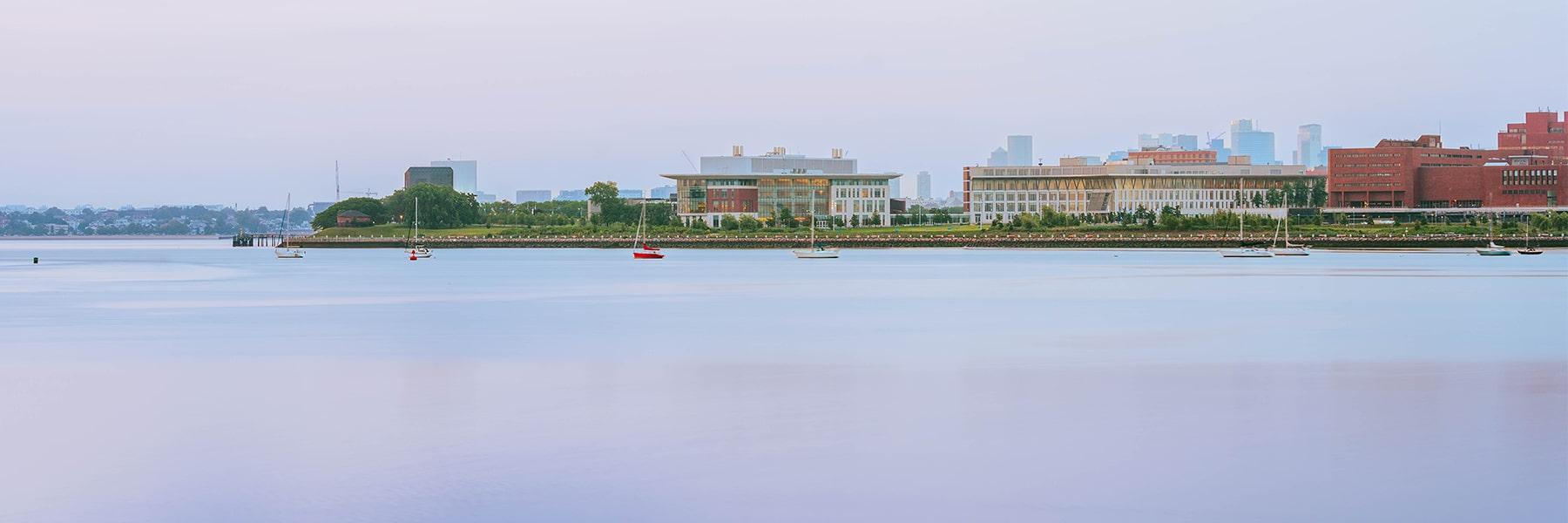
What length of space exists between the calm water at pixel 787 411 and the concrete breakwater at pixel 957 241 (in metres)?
88.7

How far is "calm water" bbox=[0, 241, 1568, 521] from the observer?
16312 mm

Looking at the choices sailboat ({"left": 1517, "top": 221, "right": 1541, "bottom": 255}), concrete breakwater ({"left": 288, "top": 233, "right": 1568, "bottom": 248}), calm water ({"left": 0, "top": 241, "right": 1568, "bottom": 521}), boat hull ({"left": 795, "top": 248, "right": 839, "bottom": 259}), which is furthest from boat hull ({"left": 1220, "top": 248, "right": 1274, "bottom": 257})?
calm water ({"left": 0, "top": 241, "right": 1568, "bottom": 521})

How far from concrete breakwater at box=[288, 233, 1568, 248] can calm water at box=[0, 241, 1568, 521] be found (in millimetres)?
88657

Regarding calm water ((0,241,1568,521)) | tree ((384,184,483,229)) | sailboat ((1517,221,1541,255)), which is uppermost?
tree ((384,184,483,229))

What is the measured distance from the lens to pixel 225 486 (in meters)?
16.9

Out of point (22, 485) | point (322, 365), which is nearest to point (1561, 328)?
point (322, 365)

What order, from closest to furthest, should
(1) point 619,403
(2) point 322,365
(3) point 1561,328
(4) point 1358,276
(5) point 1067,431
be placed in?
(5) point 1067,431, (1) point 619,403, (2) point 322,365, (3) point 1561,328, (4) point 1358,276

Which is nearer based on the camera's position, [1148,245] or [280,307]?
[280,307]

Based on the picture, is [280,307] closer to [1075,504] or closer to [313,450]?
[313,450]

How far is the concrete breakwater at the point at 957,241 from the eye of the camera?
13462 centimetres

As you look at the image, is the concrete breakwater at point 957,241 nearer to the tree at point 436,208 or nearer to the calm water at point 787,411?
the tree at point 436,208

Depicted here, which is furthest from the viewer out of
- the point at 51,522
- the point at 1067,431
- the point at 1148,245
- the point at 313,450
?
the point at 1148,245

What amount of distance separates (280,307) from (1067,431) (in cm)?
3505

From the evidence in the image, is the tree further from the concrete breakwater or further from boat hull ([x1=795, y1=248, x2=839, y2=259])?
boat hull ([x1=795, y1=248, x2=839, y2=259])
